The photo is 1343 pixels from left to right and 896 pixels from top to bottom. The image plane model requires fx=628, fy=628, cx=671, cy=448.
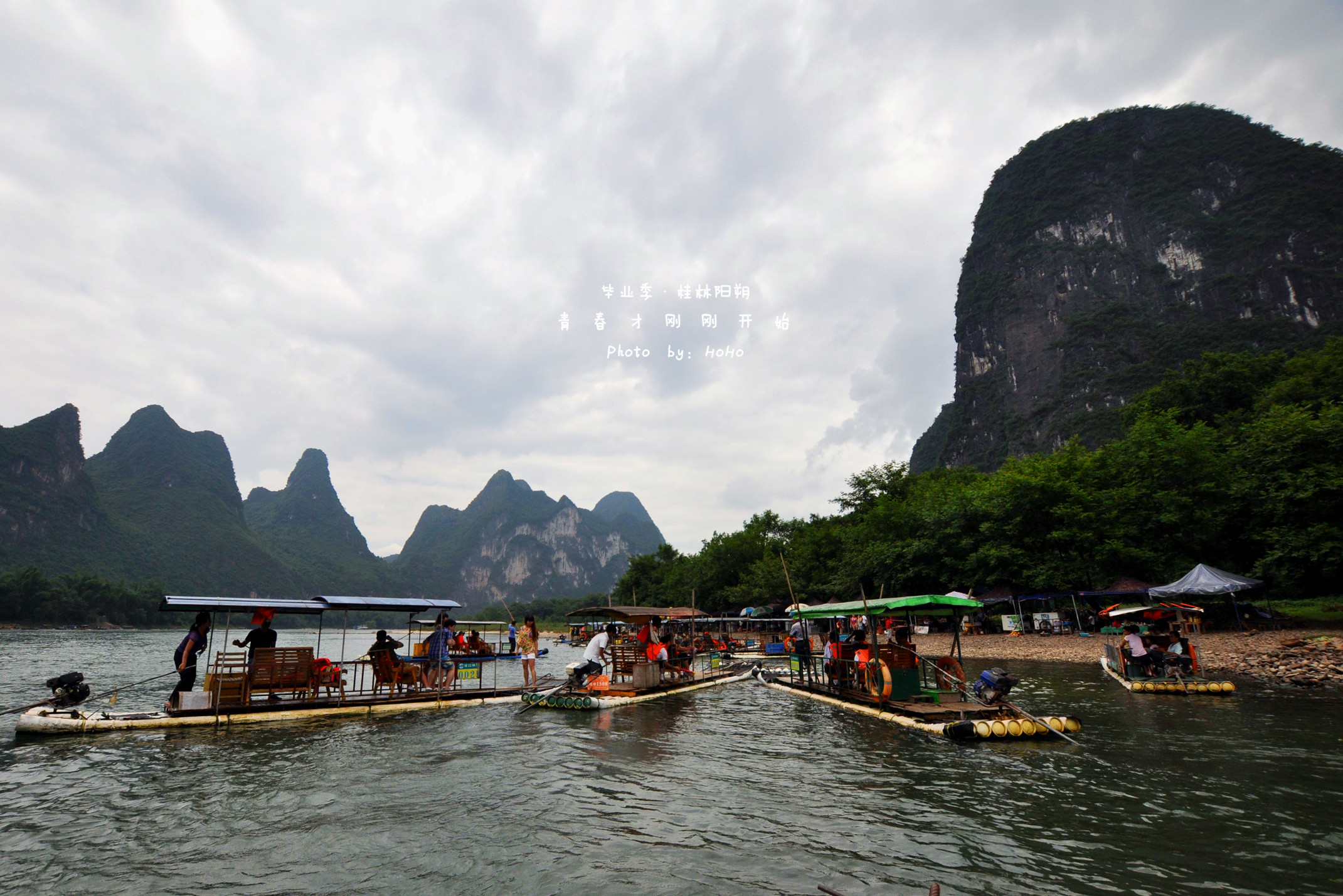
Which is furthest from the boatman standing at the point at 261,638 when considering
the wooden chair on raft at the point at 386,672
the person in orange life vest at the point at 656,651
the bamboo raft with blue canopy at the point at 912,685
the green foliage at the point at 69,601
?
the green foliage at the point at 69,601

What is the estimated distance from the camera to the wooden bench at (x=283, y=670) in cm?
1456

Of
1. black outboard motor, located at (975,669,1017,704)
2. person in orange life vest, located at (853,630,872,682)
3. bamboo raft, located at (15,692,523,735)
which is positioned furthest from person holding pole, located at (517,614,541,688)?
black outboard motor, located at (975,669,1017,704)

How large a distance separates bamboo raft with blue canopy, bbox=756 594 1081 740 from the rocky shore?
9.71m

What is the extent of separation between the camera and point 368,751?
1157 cm

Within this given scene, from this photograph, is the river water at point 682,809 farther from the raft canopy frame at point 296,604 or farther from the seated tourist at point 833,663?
the seated tourist at point 833,663

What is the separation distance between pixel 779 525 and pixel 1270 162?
123m

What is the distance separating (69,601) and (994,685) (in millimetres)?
108851

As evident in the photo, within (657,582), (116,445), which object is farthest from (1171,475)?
(116,445)

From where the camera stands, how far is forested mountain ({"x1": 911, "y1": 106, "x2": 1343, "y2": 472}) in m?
101

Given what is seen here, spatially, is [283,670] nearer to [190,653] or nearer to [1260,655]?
[190,653]

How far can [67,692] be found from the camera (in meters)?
14.2

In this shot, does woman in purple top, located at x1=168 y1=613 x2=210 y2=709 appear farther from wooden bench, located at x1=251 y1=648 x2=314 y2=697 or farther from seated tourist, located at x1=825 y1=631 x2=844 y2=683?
seated tourist, located at x1=825 y1=631 x2=844 y2=683

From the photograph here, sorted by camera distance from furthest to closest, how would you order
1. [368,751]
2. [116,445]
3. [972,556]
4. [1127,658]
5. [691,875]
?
[116,445] → [972,556] → [1127,658] → [368,751] → [691,875]

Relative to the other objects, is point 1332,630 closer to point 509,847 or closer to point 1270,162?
point 509,847
